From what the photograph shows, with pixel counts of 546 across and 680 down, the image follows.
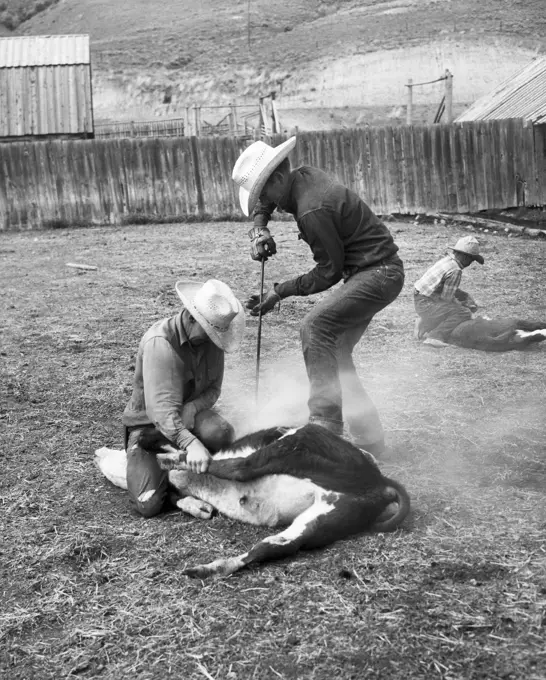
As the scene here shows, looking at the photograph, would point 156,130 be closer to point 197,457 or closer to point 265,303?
point 265,303

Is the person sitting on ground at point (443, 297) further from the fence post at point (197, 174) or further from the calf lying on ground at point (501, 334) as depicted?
the fence post at point (197, 174)

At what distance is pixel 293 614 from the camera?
3.34 metres

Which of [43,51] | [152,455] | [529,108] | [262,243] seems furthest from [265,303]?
[43,51]

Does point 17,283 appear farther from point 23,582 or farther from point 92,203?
point 23,582

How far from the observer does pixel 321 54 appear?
4969cm

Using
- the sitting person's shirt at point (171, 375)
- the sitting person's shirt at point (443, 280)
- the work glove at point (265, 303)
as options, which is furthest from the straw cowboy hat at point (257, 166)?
the sitting person's shirt at point (443, 280)

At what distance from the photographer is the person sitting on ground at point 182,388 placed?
4348 millimetres

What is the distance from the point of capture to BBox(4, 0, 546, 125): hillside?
4512cm

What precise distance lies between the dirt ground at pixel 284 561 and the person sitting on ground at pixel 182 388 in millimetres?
264

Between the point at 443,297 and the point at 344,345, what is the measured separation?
3383 mm

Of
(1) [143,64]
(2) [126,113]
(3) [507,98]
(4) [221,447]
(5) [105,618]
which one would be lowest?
(5) [105,618]

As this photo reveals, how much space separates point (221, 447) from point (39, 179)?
15.3 m

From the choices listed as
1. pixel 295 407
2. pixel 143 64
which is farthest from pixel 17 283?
pixel 143 64

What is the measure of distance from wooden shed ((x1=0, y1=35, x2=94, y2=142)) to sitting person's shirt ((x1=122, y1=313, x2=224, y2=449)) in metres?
18.1
